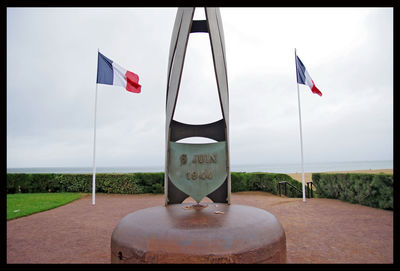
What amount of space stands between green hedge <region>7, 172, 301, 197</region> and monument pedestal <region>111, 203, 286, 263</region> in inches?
443

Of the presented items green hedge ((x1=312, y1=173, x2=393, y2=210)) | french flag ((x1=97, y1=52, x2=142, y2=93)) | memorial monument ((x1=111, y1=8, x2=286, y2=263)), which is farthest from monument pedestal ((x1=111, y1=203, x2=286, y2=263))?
french flag ((x1=97, y1=52, x2=142, y2=93))

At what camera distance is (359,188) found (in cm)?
1016

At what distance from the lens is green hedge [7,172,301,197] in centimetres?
1542

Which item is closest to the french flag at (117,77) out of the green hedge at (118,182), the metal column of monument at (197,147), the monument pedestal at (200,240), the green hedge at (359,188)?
the metal column of monument at (197,147)

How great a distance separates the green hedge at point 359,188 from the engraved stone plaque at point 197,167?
739 centimetres

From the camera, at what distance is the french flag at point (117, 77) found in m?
10.8

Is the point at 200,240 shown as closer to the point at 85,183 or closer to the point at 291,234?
the point at 291,234

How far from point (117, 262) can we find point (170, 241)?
1076 mm

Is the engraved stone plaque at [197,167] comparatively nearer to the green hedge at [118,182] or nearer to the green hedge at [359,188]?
the green hedge at [359,188]

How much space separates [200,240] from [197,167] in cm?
202

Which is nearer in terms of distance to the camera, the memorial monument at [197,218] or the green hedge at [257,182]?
the memorial monument at [197,218]

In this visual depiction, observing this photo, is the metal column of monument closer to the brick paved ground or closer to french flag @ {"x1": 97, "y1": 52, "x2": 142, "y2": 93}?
the brick paved ground

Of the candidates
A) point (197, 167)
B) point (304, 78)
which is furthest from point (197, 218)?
point (304, 78)
